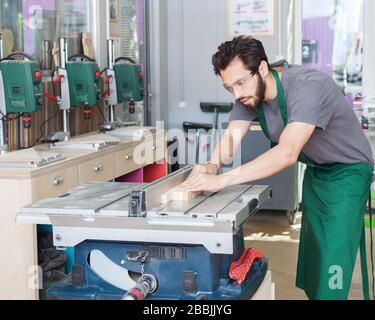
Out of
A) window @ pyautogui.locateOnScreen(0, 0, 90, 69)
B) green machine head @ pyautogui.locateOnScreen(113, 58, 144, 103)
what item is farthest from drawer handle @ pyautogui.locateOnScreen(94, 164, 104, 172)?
green machine head @ pyautogui.locateOnScreen(113, 58, 144, 103)

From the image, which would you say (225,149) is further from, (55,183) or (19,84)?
(19,84)

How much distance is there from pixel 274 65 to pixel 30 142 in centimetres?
193

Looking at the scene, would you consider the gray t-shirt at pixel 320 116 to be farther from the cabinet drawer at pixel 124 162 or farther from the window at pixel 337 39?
the window at pixel 337 39

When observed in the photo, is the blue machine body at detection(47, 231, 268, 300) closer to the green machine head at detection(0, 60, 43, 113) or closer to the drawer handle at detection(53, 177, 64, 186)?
the drawer handle at detection(53, 177, 64, 186)

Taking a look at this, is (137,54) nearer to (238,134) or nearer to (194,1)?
(194,1)

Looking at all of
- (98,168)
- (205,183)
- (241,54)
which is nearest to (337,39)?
(98,168)

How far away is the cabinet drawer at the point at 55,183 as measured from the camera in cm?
315

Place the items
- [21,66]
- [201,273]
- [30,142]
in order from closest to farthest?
[201,273] → [21,66] → [30,142]

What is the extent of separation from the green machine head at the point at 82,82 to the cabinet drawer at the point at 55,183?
0.86 meters

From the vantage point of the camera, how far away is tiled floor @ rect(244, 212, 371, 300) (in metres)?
3.88

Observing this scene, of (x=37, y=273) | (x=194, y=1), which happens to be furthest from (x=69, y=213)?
(x=194, y=1)

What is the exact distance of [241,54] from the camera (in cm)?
225

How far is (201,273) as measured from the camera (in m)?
1.91

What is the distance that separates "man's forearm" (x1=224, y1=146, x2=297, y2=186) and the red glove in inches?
9.2
